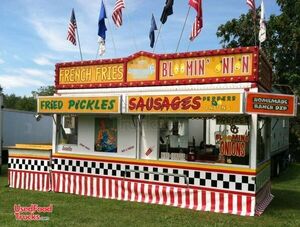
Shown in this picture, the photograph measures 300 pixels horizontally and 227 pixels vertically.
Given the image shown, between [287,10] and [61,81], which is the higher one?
[287,10]

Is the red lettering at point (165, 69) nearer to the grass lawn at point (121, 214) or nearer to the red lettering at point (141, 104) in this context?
the red lettering at point (141, 104)

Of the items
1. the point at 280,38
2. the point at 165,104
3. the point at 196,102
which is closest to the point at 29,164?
the point at 165,104

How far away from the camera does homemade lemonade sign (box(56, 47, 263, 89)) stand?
9.53 m

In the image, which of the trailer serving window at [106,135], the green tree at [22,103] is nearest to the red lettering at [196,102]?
the trailer serving window at [106,135]

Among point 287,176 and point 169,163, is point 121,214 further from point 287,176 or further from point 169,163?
point 287,176

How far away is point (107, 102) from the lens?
10.5m

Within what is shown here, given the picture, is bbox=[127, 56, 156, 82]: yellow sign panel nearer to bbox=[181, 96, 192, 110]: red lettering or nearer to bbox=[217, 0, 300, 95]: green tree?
bbox=[181, 96, 192, 110]: red lettering

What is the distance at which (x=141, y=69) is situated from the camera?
10773 mm

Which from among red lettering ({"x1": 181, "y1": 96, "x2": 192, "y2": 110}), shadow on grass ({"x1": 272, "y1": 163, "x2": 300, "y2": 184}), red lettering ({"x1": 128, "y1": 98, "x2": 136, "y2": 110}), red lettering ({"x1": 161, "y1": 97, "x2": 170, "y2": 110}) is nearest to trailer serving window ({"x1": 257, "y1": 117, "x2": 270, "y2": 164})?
red lettering ({"x1": 181, "y1": 96, "x2": 192, "y2": 110})

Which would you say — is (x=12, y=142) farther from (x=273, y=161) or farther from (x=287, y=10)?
(x=287, y=10)

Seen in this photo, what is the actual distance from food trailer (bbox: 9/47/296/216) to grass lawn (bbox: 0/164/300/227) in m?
0.46

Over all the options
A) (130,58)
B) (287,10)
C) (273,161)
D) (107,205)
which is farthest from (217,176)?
(287,10)

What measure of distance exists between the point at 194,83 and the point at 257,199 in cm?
306

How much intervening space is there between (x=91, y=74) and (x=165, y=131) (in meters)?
2.73
